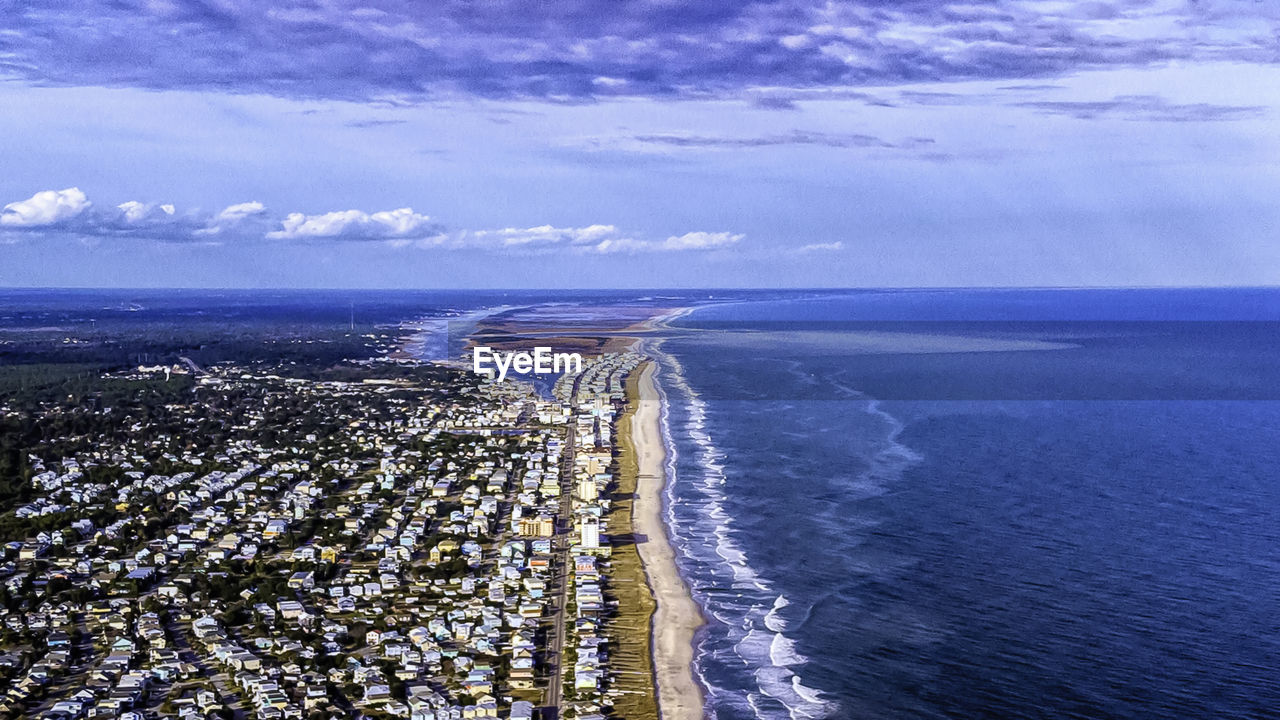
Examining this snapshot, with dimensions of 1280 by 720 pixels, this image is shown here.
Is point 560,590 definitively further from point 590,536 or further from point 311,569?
point 311,569

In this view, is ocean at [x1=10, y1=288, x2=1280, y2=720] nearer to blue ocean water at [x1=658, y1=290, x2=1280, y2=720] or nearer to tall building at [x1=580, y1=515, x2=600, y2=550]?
blue ocean water at [x1=658, y1=290, x2=1280, y2=720]

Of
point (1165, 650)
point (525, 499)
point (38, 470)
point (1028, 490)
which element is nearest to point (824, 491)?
point (1028, 490)

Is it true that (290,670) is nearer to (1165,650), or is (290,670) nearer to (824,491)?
(1165,650)

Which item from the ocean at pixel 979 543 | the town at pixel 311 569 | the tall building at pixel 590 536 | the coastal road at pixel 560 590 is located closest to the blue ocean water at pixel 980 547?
the ocean at pixel 979 543

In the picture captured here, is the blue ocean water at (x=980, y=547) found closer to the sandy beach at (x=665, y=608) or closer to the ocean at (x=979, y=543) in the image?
the ocean at (x=979, y=543)

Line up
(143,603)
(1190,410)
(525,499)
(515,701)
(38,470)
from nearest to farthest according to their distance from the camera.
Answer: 1. (515,701)
2. (143,603)
3. (525,499)
4. (38,470)
5. (1190,410)

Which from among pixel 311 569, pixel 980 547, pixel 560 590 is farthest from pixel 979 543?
pixel 311 569
